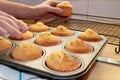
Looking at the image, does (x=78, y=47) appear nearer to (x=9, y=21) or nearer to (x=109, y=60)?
(x=109, y=60)

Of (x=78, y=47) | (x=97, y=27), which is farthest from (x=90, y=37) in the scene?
(x=97, y=27)

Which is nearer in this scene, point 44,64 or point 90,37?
point 44,64

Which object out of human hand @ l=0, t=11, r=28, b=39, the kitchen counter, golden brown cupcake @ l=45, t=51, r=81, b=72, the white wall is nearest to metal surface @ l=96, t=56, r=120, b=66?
the kitchen counter

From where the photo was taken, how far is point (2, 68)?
57 cm

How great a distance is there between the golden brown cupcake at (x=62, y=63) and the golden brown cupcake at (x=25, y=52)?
0.06 metres

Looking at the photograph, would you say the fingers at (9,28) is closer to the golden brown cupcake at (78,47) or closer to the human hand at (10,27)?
the human hand at (10,27)

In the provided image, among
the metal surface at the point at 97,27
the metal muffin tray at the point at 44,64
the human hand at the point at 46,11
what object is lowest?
the metal surface at the point at 97,27

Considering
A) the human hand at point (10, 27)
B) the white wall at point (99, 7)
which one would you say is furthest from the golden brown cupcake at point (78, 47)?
the white wall at point (99, 7)

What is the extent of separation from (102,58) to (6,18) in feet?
1.20

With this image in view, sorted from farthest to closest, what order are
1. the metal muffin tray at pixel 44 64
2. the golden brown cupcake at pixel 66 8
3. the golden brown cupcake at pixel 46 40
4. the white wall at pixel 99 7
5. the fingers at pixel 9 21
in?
the white wall at pixel 99 7 → the golden brown cupcake at pixel 66 8 → the golden brown cupcake at pixel 46 40 → the fingers at pixel 9 21 → the metal muffin tray at pixel 44 64

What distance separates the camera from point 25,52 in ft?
2.02

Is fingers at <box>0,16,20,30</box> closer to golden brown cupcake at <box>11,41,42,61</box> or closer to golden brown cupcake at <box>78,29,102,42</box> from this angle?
golden brown cupcake at <box>11,41,42,61</box>

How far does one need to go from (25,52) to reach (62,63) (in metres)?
0.14

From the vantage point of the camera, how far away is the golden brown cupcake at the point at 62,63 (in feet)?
1.75
